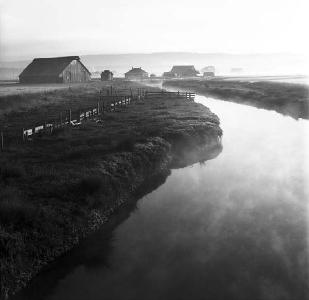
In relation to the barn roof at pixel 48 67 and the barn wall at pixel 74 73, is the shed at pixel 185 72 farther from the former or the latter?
the barn roof at pixel 48 67

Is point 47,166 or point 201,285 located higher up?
point 47,166

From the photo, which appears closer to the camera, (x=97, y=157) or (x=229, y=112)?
(x=97, y=157)

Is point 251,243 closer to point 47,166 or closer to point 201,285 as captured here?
point 201,285

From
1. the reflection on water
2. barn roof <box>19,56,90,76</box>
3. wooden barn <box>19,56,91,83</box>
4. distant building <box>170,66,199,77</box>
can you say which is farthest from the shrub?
distant building <box>170,66,199,77</box>

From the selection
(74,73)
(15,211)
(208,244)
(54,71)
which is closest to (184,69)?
(74,73)

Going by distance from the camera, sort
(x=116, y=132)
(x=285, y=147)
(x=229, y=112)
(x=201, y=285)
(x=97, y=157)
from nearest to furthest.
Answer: (x=201, y=285)
(x=97, y=157)
(x=116, y=132)
(x=285, y=147)
(x=229, y=112)

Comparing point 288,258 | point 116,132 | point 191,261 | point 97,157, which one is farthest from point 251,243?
point 116,132

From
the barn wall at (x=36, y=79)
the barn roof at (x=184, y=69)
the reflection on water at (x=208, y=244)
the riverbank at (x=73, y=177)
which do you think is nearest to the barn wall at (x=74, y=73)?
the barn wall at (x=36, y=79)

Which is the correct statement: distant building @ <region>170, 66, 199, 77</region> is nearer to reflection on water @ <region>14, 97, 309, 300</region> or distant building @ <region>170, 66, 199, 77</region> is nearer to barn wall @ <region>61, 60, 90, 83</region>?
barn wall @ <region>61, 60, 90, 83</region>
